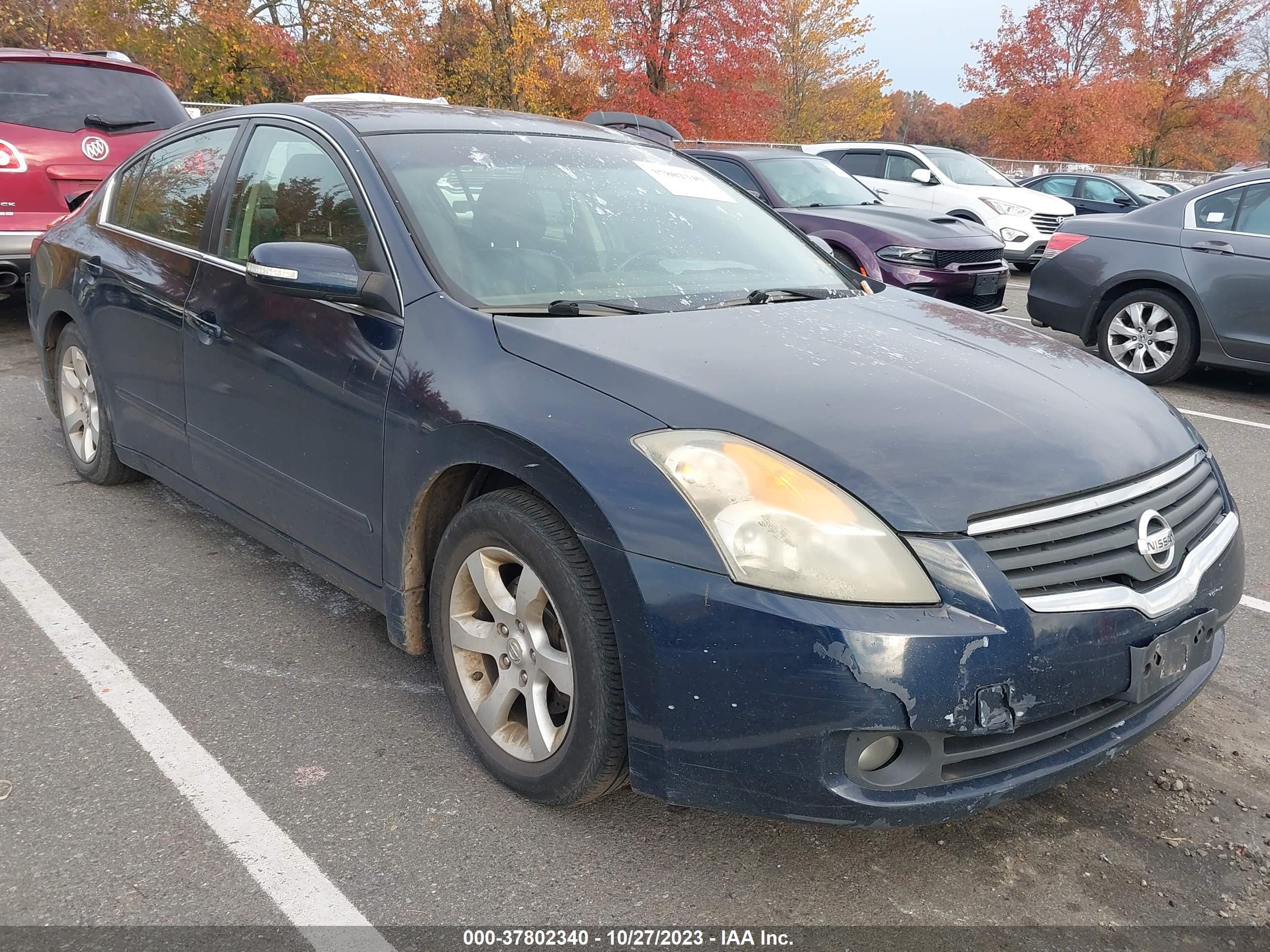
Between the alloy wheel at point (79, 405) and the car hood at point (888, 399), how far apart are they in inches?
104

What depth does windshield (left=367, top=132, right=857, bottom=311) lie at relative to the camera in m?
2.95

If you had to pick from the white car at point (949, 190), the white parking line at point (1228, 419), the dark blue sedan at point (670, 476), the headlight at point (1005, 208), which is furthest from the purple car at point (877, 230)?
the dark blue sedan at point (670, 476)

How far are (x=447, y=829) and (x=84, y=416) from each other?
3.10 m

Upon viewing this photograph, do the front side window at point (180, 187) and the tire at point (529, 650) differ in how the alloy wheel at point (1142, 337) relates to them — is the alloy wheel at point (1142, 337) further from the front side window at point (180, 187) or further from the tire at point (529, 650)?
the tire at point (529, 650)

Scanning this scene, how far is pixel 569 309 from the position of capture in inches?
110

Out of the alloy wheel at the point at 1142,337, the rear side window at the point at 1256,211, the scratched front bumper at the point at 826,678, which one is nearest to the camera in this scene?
the scratched front bumper at the point at 826,678

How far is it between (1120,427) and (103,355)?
12.0 ft

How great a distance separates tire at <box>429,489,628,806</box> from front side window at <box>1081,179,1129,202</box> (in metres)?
18.6

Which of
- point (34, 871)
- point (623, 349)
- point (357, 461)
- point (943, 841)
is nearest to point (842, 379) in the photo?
point (623, 349)

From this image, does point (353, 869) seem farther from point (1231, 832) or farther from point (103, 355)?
point (103, 355)

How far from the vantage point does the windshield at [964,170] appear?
14.5 meters

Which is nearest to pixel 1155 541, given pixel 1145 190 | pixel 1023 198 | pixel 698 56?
pixel 1023 198

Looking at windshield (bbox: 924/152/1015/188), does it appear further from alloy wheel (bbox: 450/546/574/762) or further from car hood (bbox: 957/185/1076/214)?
alloy wheel (bbox: 450/546/574/762)

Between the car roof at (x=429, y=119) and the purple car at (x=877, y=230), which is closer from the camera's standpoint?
the car roof at (x=429, y=119)
